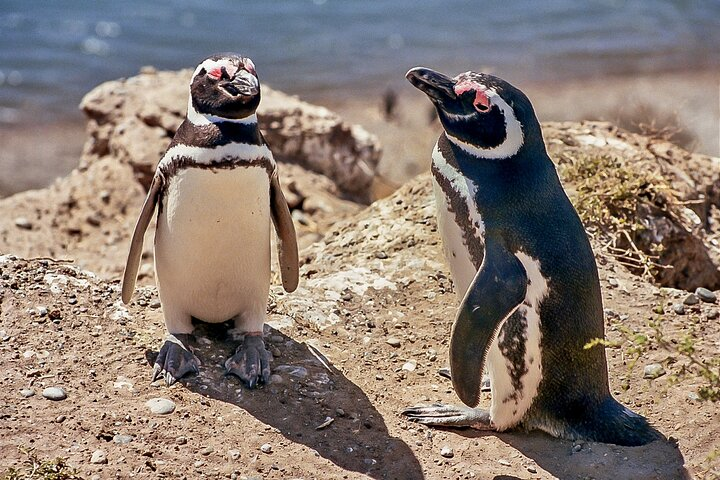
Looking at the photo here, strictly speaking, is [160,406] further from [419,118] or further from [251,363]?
[419,118]

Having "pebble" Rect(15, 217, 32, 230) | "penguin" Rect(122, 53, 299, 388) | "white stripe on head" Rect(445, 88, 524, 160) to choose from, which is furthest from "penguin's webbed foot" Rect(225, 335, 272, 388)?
"pebble" Rect(15, 217, 32, 230)

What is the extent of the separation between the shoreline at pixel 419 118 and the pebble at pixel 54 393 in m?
5.82

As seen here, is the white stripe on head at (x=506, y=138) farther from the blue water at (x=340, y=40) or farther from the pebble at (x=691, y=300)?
the blue water at (x=340, y=40)

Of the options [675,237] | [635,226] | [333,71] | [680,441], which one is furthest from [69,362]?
[333,71]

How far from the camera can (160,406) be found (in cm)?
389

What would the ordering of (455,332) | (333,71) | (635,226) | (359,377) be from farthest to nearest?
(333,71)
(635,226)
(359,377)
(455,332)

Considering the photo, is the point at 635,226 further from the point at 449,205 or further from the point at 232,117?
the point at 232,117

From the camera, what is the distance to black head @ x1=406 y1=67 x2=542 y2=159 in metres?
3.72

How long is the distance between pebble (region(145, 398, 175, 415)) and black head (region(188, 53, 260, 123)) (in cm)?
111

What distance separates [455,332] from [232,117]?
1.20 meters

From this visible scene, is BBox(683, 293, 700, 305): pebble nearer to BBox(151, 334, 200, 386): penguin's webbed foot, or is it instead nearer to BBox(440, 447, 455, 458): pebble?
BBox(440, 447, 455, 458): pebble

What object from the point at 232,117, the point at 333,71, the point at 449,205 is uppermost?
the point at 232,117

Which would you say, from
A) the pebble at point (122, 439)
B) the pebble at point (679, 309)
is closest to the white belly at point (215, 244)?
the pebble at point (122, 439)

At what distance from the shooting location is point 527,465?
3730 millimetres
